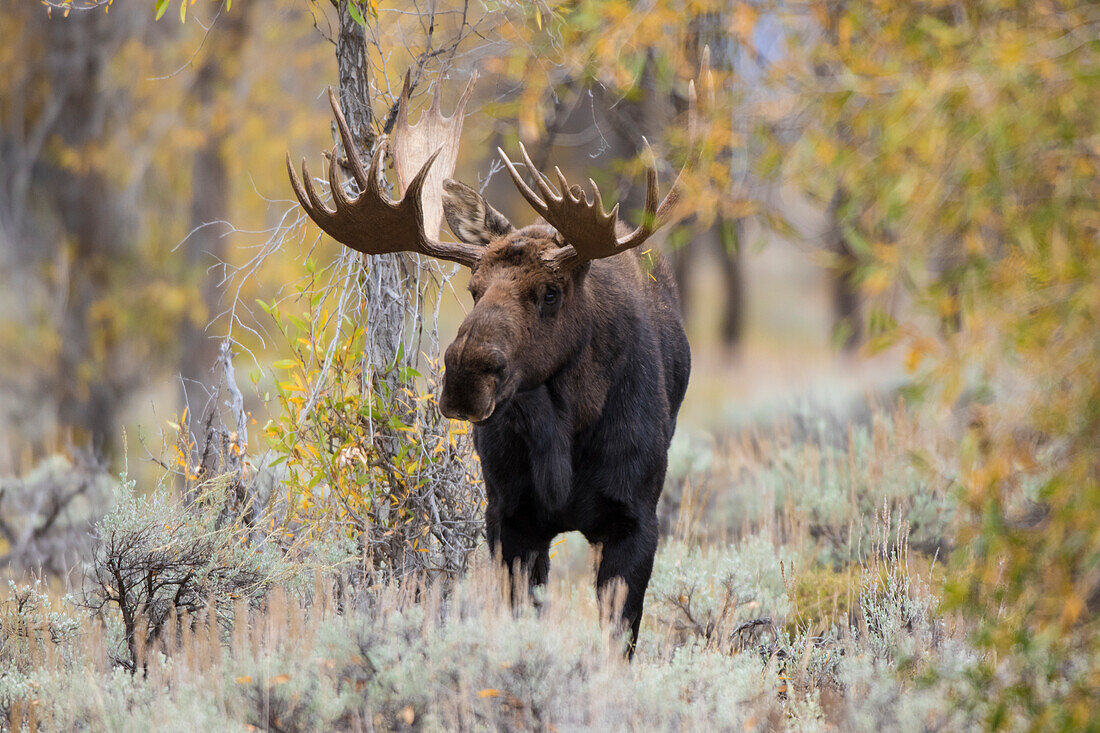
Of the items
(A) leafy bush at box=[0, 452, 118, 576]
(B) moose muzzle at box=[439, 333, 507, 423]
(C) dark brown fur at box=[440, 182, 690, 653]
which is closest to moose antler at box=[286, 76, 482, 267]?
(C) dark brown fur at box=[440, 182, 690, 653]

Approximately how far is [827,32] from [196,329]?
11204 millimetres

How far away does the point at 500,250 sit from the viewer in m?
4.63

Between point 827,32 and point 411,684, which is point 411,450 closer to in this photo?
point 411,684

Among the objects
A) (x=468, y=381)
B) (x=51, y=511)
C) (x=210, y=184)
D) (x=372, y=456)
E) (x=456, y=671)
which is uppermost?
(x=210, y=184)

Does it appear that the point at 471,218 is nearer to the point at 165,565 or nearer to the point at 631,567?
the point at 631,567

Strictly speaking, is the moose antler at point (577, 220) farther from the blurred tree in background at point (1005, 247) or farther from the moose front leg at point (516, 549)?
the blurred tree in background at point (1005, 247)

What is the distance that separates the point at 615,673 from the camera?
3.59 m

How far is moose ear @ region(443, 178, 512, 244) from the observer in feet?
16.4

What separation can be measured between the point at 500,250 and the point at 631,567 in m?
1.46

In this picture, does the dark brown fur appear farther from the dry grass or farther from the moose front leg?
the dry grass

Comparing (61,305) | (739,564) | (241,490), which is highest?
(61,305)

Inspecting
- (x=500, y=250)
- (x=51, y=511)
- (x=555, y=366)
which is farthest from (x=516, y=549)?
(x=51, y=511)

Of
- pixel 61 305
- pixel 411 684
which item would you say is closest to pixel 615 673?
pixel 411 684

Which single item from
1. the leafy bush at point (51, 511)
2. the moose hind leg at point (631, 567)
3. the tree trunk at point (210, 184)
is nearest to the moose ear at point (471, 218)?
the moose hind leg at point (631, 567)
